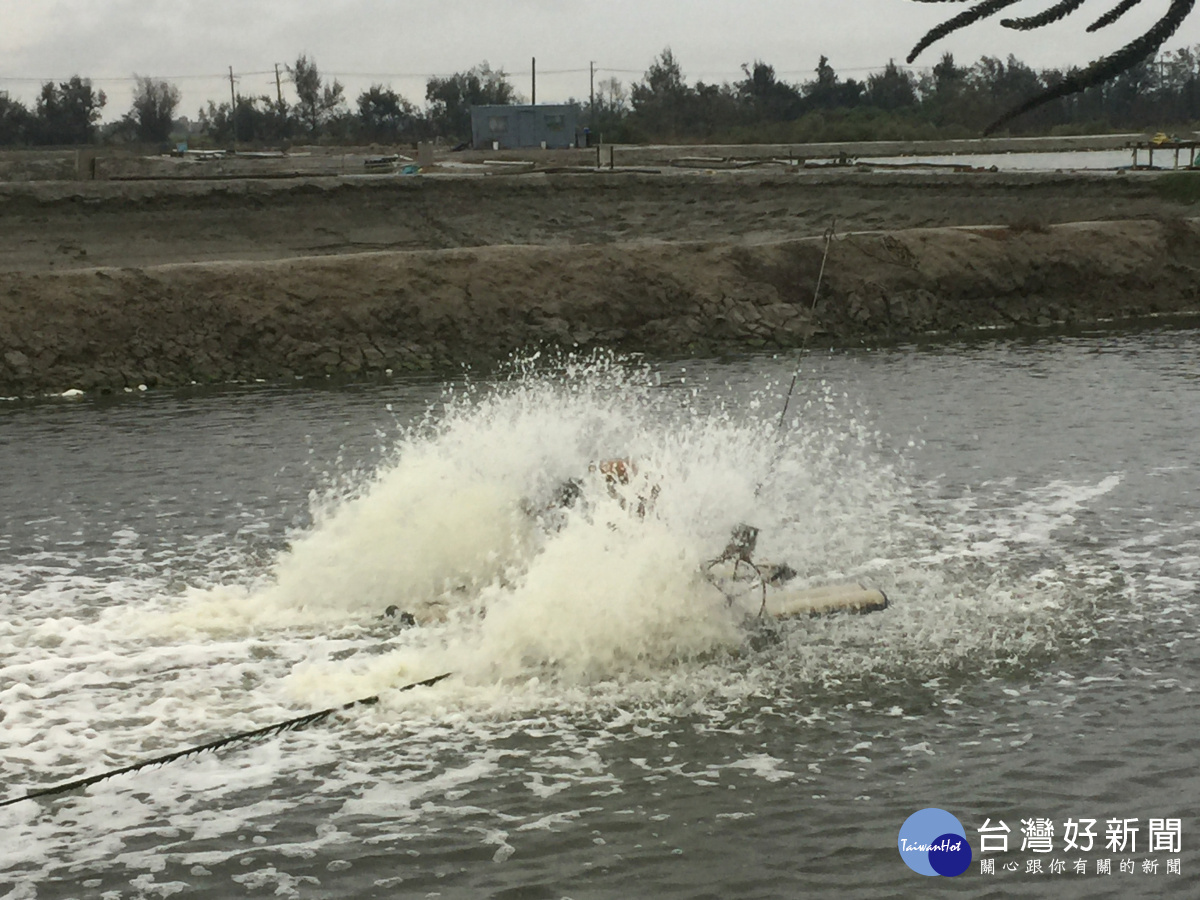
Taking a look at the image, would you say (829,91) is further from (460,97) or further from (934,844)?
(934,844)

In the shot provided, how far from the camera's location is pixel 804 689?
10594mm

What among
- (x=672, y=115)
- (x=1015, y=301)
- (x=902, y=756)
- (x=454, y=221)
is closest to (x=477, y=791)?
(x=902, y=756)

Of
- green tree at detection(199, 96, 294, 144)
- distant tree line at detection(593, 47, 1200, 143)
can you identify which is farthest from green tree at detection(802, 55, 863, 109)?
green tree at detection(199, 96, 294, 144)

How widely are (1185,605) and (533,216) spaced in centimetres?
3196

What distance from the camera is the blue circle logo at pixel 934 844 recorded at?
794 cm

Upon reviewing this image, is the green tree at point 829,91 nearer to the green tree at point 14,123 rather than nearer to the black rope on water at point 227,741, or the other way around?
the green tree at point 14,123

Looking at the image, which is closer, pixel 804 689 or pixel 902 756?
pixel 902 756

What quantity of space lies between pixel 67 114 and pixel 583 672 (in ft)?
334

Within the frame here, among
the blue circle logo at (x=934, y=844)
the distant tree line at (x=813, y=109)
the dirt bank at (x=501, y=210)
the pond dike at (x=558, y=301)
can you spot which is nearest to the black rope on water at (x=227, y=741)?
the blue circle logo at (x=934, y=844)

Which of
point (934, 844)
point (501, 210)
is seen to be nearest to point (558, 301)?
point (501, 210)

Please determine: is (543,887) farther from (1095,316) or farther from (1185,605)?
(1095,316)

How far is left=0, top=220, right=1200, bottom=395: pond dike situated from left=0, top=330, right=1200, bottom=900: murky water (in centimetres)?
1022

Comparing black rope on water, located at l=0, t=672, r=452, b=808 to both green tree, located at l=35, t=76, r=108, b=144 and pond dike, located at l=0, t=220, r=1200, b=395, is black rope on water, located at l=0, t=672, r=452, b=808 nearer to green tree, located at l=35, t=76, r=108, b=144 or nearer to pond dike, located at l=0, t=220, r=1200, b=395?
pond dike, located at l=0, t=220, r=1200, b=395

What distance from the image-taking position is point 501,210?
42156 mm
